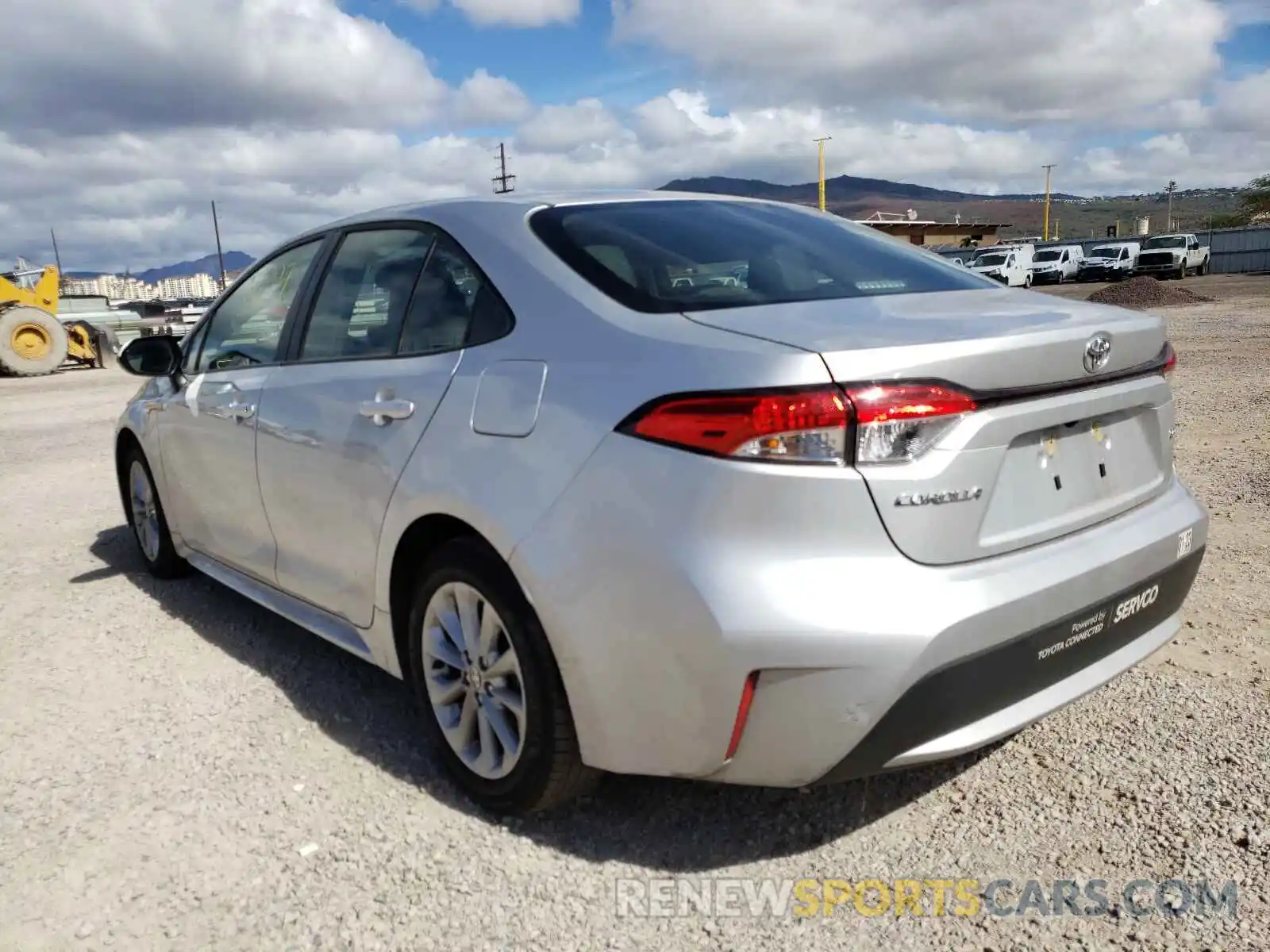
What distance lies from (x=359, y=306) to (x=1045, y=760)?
248cm

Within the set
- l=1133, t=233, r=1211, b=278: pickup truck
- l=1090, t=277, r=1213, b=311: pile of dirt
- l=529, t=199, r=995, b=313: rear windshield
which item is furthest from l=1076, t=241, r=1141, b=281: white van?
l=529, t=199, r=995, b=313: rear windshield

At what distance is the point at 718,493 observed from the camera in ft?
6.78

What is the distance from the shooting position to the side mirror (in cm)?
434

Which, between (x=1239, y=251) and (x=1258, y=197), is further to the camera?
(x=1258, y=197)

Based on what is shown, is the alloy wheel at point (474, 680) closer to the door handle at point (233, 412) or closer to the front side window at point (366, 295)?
the front side window at point (366, 295)

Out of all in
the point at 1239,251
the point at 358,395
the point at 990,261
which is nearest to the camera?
the point at 358,395

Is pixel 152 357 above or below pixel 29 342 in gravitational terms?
above

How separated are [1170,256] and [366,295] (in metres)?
43.3

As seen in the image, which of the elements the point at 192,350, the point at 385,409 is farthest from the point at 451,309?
the point at 192,350

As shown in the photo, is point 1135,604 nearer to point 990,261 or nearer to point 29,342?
point 29,342

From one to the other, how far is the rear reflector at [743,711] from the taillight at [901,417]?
0.50 meters

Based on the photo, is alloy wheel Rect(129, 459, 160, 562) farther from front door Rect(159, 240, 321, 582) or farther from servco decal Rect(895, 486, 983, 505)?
servco decal Rect(895, 486, 983, 505)

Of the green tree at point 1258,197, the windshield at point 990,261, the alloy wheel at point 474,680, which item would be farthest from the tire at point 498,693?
the green tree at point 1258,197

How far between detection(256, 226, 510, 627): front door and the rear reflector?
1.13 metres
